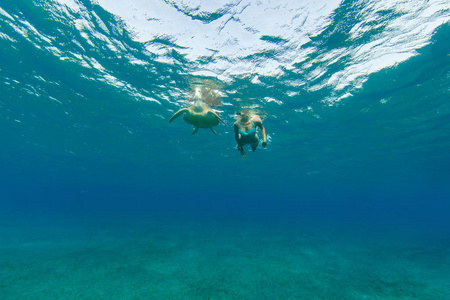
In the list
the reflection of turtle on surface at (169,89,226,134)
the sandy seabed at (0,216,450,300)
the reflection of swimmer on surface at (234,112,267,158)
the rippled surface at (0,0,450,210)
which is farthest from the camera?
the rippled surface at (0,0,450,210)

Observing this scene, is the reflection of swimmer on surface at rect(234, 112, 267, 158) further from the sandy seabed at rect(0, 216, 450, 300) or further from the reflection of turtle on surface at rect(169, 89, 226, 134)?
the sandy seabed at rect(0, 216, 450, 300)

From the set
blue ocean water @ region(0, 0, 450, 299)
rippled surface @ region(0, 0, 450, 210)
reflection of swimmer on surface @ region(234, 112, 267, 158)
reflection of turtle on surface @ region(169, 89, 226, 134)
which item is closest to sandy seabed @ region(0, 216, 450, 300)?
blue ocean water @ region(0, 0, 450, 299)

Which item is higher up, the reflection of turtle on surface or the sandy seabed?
the reflection of turtle on surface

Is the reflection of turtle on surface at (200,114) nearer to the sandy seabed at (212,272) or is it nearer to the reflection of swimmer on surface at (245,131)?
the reflection of swimmer on surface at (245,131)

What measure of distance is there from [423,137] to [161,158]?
3500cm

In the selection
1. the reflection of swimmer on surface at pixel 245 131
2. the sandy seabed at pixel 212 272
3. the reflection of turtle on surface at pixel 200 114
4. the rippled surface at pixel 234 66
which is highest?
the rippled surface at pixel 234 66

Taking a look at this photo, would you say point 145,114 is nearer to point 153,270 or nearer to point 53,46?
point 53,46

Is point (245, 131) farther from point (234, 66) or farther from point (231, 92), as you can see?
point (231, 92)

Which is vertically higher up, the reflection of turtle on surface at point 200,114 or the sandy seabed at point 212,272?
the reflection of turtle on surface at point 200,114

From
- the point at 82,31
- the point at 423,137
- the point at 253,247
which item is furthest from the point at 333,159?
the point at 82,31

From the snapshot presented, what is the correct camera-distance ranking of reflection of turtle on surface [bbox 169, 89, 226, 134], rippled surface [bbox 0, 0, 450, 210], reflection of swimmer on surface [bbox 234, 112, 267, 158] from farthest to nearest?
1. rippled surface [bbox 0, 0, 450, 210]
2. reflection of turtle on surface [bbox 169, 89, 226, 134]
3. reflection of swimmer on surface [bbox 234, 112, 267, 158]

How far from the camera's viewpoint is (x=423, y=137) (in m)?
21.2

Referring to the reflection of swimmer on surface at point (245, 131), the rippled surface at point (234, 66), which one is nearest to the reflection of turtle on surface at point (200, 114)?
the reflection of swimmer on surface at point (245, 131)

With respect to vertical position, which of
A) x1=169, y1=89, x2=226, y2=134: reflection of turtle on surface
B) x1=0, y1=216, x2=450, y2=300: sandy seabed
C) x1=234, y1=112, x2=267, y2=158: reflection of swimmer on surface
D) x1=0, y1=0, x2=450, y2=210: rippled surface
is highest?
x1=0, y1=0, x2=450, y2=210: rippled surface
